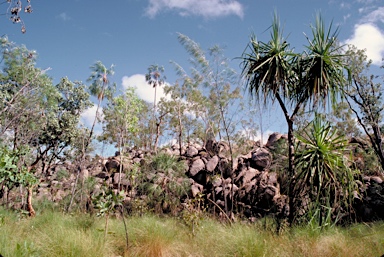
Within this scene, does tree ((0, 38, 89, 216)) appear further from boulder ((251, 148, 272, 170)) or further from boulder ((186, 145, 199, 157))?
boulder ((251, 148, 272, 170))

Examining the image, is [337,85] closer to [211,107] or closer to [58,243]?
[58,243]

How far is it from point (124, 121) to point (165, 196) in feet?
13.4

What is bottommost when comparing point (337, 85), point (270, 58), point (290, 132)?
point (290, 132)

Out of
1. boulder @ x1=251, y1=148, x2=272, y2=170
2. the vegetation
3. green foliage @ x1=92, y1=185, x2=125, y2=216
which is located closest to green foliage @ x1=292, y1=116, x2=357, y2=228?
the vegetation

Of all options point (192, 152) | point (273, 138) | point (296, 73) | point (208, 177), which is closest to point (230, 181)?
point (208, 177)

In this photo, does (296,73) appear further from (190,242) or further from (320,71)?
(190,242)

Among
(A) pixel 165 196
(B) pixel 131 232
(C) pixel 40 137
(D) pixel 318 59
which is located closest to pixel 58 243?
(B) pixel 131 232

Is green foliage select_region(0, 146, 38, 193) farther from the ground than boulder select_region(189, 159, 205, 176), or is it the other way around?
boulder select_region(189, 159, 205, 176)

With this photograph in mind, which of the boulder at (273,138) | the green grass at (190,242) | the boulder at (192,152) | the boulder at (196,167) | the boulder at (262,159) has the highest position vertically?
the boulder at (273,138)

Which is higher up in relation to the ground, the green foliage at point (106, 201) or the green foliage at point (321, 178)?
the green foliage at point (321, 178)

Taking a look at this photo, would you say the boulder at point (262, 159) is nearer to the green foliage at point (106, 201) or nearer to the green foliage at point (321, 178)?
the green foliage at point (321, 178)

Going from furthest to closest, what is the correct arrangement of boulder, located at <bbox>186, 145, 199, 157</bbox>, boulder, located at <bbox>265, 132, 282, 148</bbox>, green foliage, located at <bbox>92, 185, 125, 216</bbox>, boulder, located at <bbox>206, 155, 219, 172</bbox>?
1. boulder, located at <bbox>186, 145, 199, 157</bbox>
2. boulder, located at <bbox>265, 132, 282, 148</bbox>
3. boulder, located at <bbox>206, 155, 219, 172</bbox>
4. green foliage, located at <bbox>92, 185, 125, 216</bbox>

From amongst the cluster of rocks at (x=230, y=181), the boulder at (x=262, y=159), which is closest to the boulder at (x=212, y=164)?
the cluster of rocks at (x=230, y=181)

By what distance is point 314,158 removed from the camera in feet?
23.5
